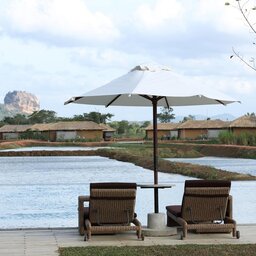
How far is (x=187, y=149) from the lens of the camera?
154 feet

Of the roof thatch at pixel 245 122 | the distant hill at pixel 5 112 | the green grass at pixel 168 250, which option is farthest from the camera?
the distant hill at pixel 5 112

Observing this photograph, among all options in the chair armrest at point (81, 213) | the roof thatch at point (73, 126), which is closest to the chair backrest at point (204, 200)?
the chair armrest at point (81, 213)

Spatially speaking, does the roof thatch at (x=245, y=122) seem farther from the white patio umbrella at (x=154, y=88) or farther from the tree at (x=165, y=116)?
the white patio umbrella at (x=154, y=88)

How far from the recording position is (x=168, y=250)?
5570 millimetres

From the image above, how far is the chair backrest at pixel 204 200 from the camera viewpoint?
632 cm

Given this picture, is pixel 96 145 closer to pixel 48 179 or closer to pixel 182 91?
pixel 48 179

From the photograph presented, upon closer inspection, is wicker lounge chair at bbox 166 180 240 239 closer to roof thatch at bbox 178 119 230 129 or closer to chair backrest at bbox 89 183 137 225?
chair backrest at bbox 89 183 137 225

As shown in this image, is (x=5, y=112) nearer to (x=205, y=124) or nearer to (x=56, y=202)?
(x=205, y=124)

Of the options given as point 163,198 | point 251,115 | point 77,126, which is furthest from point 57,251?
point 77,126

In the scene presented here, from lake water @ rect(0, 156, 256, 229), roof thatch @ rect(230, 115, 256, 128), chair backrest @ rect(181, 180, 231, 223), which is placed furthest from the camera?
roof thatch @ rect(230, 115, 256, 128)

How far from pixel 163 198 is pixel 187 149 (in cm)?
3355

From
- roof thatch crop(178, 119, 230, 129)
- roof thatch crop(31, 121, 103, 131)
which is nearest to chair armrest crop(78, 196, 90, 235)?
roof thatch crop(178, 119, 230, 129)

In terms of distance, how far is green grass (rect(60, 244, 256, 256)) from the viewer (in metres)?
5.39

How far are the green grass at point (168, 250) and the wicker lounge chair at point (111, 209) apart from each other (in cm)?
48
